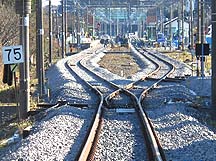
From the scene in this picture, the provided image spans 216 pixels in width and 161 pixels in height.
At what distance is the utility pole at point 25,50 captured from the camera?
1850cm

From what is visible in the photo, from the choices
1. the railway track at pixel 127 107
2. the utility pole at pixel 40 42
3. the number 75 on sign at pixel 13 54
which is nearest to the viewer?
the railway track at pixel 127 107

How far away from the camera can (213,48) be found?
60.9 feet

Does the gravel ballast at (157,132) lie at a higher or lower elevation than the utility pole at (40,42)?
lower

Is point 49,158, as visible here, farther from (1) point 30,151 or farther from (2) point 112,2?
(2) point 112,2

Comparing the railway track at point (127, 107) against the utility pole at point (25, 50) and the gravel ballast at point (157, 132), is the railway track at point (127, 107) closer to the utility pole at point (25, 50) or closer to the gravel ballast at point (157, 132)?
the gravel ballast at point (157, 132)

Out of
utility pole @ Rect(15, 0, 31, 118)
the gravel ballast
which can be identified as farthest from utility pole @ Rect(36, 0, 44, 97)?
utility pole @ Rect(15, 0, 31, 118)

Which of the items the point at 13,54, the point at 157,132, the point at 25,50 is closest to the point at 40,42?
the point at 25,50

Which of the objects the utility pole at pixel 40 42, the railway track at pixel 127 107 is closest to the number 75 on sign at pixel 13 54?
the railway track at pixel 127 107

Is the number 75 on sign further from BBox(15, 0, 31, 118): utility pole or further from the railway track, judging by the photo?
the railway track

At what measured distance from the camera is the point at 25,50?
18.8 metres

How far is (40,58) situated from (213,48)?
9.60m

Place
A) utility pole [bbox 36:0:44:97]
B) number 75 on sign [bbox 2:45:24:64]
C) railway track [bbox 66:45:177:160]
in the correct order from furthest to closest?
utility pole [bbox 36:0:44:97] < number 75 on sign [bbox 2:45:24:64] < railway track [bbox 66:45:177:160]

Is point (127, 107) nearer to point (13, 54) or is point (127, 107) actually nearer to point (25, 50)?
point (25, 50)

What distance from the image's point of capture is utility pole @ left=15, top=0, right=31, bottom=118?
1850 cm
